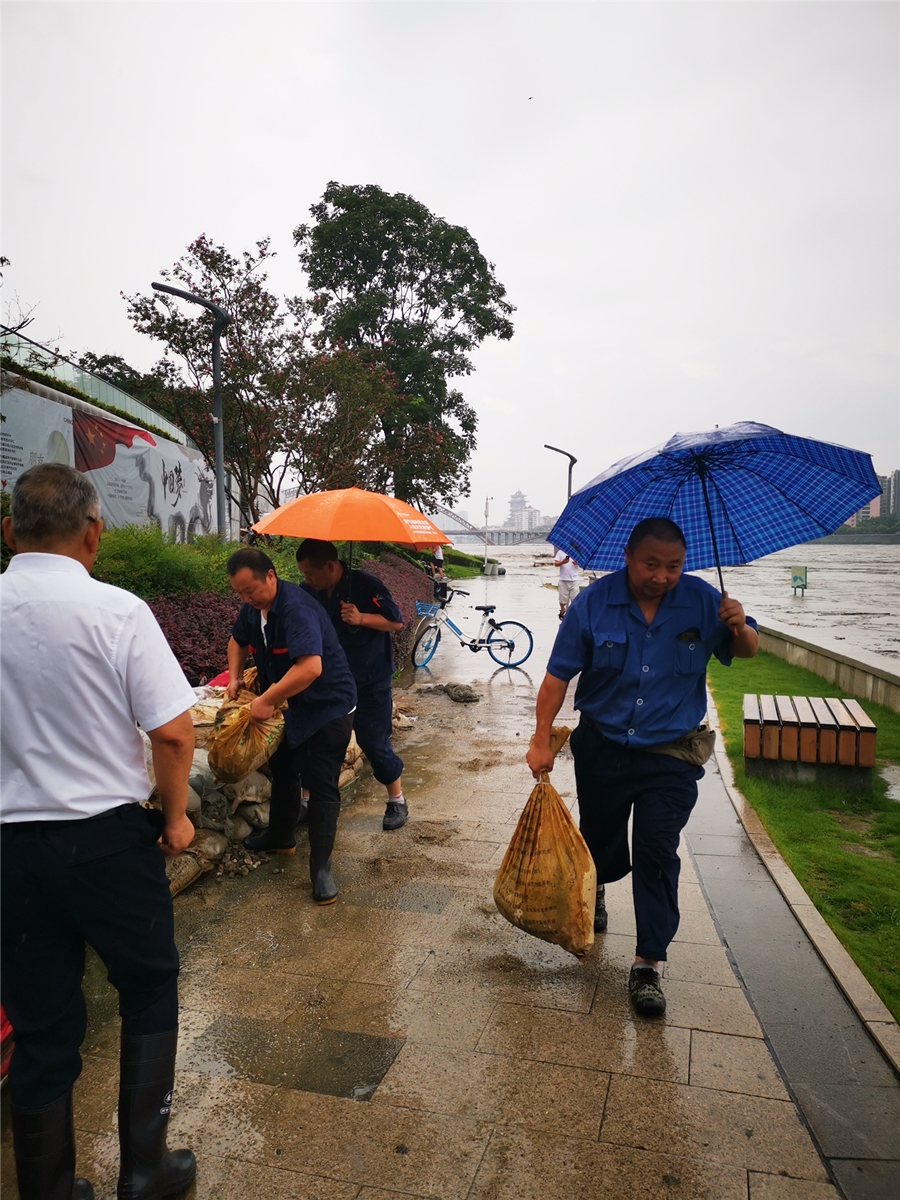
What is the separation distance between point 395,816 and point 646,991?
2384mm

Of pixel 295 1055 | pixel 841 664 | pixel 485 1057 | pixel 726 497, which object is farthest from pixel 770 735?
pixel 841 664

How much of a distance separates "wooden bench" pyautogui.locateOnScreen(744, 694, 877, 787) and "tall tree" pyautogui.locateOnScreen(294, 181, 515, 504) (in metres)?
21.6

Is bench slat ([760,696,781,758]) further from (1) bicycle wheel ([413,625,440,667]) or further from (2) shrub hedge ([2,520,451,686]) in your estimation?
(1) bicycle wheel ([413,625,440,667])

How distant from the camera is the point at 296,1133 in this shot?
250 cm

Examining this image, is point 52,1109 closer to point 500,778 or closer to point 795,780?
point 500,778

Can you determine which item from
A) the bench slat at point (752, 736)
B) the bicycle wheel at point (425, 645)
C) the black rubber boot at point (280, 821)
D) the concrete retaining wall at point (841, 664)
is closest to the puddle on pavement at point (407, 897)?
the black rubber boot at point (280, 821)

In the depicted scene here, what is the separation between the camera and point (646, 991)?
313cm

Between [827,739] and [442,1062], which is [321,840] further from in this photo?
[827,739]

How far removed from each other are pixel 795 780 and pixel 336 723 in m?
3.65

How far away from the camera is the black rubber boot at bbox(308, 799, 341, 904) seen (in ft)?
13.6

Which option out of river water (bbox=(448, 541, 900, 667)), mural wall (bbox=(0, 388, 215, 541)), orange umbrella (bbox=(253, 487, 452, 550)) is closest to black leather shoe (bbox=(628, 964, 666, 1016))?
orange umbrella (bbox=(253, 487, 452, 550))

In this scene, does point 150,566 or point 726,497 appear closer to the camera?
point 726,497

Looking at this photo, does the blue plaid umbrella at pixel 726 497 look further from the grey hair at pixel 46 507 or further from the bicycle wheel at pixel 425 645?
the bicycle wheel at pixel 425 645

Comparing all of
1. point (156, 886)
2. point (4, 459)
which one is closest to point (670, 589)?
point (156, 886)
